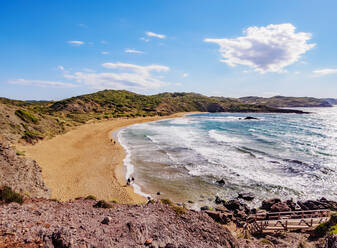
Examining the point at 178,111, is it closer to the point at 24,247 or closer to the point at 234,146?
the point at 234,146

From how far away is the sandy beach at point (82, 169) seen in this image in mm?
18678

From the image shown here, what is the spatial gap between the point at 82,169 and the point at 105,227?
59.3 ft

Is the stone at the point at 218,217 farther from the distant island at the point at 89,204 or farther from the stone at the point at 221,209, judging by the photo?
the stone at the point at 221,209

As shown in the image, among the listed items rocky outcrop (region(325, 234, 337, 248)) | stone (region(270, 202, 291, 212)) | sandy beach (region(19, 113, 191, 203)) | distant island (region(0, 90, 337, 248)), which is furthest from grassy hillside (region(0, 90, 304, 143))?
rocky outcrop (region(325, 234, 337, 248))

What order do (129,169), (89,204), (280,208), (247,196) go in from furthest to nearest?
1. (129,169)
2. (247,196)
3. (280,208)
4. (89,204)

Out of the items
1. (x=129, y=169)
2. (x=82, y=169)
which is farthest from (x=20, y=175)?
(x=129, y=169)

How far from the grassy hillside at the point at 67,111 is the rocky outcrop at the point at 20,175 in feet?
55.4

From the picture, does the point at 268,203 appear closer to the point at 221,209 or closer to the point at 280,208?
the point at 280,208

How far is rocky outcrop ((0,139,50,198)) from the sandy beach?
150 centimetres

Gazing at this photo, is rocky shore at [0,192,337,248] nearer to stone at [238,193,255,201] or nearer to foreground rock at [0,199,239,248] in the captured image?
foreground rock at [0,199,239,248]

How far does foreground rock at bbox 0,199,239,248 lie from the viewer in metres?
6.82

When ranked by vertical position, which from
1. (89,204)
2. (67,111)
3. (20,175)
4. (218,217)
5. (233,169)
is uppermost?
(67,111)

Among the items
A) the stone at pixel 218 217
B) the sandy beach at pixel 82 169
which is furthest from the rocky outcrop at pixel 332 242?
the sandy beach at pixel 82 169

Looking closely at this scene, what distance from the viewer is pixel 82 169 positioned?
80.1ft
